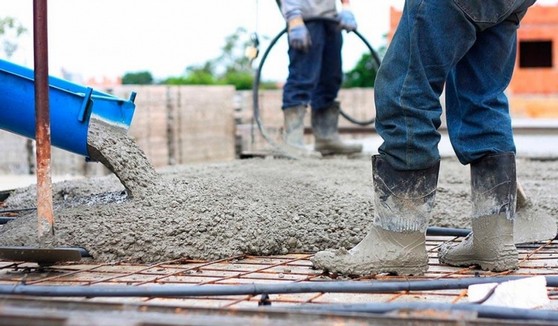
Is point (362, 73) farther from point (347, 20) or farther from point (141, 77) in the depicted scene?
point (347, 20)

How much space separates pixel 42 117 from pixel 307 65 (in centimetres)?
309

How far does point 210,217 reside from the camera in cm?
265

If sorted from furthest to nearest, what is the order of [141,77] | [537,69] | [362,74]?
Result: [141,77] → [537,69] → [362,74]

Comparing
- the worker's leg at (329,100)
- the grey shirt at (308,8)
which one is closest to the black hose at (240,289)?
the grey shirt at (308,8)

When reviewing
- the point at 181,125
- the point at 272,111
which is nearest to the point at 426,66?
the point at 181,125

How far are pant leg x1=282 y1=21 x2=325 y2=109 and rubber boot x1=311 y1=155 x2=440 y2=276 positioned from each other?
9.75 feet

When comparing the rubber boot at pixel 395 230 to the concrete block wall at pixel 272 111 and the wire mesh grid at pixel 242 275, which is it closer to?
the wire mesh grid at pixel 242 275

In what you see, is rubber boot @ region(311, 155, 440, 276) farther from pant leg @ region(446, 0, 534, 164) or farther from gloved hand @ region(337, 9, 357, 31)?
gloved hand @ region(337, 9, 357, 31)

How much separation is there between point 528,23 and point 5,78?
19794mm

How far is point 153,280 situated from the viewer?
2180 mm

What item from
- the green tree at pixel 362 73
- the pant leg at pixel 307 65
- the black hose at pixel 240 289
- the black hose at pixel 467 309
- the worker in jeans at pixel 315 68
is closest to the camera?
the black hose at pixel 467 309

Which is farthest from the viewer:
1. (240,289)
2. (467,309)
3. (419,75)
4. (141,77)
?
(141,77)

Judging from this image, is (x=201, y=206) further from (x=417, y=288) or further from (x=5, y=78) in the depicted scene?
(x=417, y=288)

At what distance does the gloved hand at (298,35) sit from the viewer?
4.99 metres
